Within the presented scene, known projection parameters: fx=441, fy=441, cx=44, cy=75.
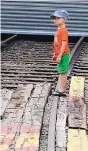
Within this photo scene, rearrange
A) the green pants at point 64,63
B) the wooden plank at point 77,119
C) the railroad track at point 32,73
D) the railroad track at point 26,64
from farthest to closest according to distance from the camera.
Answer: the railroad track at point 26,64 → the green pants at point 64,63 → the railroad track at point 32,73 → the wooden plank at point 77,119

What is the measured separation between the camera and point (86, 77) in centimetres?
785

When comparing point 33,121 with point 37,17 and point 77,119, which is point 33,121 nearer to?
point 77,119

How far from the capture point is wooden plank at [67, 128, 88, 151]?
178 inches

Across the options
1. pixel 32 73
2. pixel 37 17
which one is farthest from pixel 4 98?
pixel 37 17

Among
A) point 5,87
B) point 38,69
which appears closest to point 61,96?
point 5,87

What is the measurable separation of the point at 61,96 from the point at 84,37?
6.63 meters

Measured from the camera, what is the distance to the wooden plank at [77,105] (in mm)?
5289

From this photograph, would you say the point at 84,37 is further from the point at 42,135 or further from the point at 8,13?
the point at 42,135

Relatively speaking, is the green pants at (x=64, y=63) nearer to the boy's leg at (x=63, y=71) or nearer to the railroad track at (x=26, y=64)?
the boy's leg at (x=63, y=71)

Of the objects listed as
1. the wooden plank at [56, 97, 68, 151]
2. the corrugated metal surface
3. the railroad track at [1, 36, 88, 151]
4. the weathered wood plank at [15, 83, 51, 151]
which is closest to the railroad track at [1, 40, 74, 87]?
the railroad track at [1, 36, 88, 151]

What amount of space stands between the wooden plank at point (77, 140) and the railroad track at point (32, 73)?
0.26 meters

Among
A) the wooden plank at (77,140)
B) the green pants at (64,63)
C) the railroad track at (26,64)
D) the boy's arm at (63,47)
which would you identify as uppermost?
the railroad track at (26,64)

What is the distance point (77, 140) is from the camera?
4730 mm

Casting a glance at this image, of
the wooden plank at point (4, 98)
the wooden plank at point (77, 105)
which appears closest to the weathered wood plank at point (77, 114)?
the wooden plank at point (77, 105)
